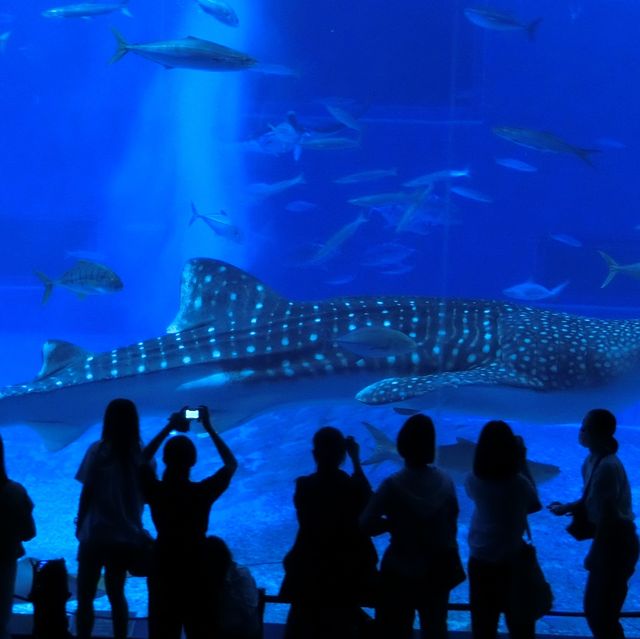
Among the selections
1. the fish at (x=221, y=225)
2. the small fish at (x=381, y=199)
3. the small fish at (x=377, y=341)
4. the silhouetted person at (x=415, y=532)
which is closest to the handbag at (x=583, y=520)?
the silhouetted person at (x=415, y=532)

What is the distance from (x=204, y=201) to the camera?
25375 millimetres

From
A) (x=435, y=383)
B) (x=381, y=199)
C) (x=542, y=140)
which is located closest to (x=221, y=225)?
(x=381, y=199)

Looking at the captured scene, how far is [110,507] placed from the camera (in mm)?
2586

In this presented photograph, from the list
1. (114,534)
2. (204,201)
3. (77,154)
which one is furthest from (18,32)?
(114,534)

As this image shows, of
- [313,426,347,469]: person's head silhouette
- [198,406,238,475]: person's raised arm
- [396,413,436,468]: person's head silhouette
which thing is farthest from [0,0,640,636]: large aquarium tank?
[198,406,238,475]: person's raised arm

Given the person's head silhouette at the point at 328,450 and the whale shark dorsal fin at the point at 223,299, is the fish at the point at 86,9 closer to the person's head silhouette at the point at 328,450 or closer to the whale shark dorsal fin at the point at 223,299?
the whale shark dorsal fin at the point at 223,299

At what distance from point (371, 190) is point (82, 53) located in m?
12.5

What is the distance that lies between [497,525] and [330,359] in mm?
3449

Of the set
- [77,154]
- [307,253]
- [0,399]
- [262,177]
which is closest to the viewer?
[0,399]

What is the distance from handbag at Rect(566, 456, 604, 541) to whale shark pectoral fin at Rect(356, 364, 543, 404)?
8.23 feet

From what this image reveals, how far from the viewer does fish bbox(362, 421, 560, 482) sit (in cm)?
516

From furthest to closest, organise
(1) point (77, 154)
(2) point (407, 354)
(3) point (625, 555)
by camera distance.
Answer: (1) point (77, 154), (2) point (407, 354), (3) point (625, 555)

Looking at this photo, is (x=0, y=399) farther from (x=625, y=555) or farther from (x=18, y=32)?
(x=18, y=32)

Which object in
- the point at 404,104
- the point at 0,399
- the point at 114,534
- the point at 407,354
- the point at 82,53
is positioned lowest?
the point at 114,534
